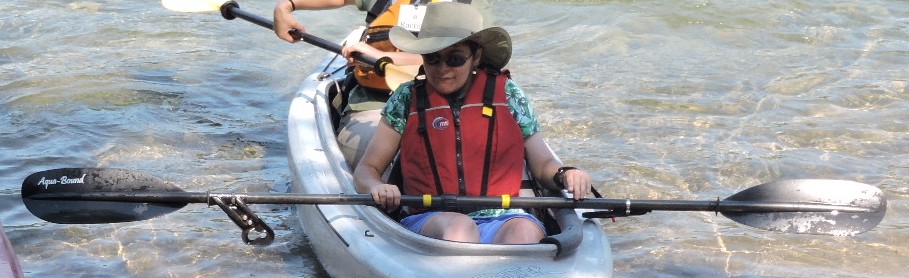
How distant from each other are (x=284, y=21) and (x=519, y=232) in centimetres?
226

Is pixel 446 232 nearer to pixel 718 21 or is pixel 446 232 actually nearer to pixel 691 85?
pixel 691 85

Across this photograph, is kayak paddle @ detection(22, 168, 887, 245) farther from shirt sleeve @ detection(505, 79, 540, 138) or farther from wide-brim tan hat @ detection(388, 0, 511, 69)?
wide-brim tan hat @ detection(388, 0, 511, 69)

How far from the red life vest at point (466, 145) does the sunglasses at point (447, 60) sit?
0.46ft

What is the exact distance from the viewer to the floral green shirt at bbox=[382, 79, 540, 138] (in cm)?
395

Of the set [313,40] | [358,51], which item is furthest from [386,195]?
[313,40]

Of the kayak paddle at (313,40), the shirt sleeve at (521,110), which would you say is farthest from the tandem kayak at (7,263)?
the kayak paddle at (313,40)

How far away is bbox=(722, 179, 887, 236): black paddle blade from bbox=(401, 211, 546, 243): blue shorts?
0.73 metres

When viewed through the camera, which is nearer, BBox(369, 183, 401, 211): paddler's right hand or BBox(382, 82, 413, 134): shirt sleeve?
BBox(369, 183, 401, 211): paddler's right hand

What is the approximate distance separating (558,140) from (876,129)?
5.94 feet

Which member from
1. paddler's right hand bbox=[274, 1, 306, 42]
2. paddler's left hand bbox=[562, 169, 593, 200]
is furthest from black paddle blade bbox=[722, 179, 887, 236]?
paddler's right hand bbox=[274, 1, 306, 42]

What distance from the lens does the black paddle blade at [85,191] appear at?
3.90m

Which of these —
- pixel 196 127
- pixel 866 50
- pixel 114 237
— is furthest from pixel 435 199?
pixel 866 50

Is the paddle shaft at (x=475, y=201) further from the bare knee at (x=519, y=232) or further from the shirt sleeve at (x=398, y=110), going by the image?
the shirt sleeve at (x=398, y=110)

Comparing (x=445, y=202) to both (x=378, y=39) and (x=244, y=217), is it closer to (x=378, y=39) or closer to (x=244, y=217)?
(x=244, y=217)
